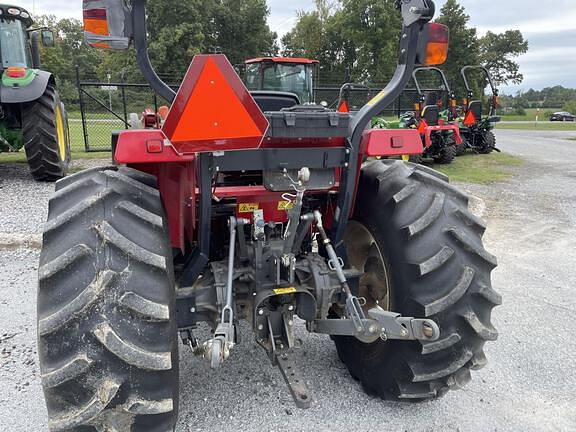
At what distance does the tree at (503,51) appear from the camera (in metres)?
45.9

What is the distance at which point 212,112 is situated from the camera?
5.85 ft

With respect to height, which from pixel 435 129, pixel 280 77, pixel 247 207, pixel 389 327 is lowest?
pixel 389 327

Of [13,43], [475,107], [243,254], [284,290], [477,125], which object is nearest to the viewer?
[284,290]

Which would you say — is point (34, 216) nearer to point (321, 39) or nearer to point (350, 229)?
point (350, 229)

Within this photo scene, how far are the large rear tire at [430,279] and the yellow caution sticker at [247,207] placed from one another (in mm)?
664

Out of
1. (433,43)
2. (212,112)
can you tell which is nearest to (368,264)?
(433,43)

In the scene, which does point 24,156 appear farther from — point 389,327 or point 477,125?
point 477,125

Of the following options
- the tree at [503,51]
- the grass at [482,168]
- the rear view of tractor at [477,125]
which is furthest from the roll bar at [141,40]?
the tree at [503,51]

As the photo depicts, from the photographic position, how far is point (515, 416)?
2.65 m

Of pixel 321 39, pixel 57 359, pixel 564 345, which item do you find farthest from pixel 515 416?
pixel 321 39

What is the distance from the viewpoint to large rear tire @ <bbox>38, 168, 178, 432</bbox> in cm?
177

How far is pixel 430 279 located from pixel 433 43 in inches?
45.3

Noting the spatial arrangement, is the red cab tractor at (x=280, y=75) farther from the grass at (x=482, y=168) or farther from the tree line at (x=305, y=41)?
the tree line at (x=305, y=41)

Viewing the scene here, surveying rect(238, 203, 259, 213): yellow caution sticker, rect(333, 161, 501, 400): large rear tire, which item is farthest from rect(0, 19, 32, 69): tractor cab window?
rect(333, 161, 501, 400): large rear tire
